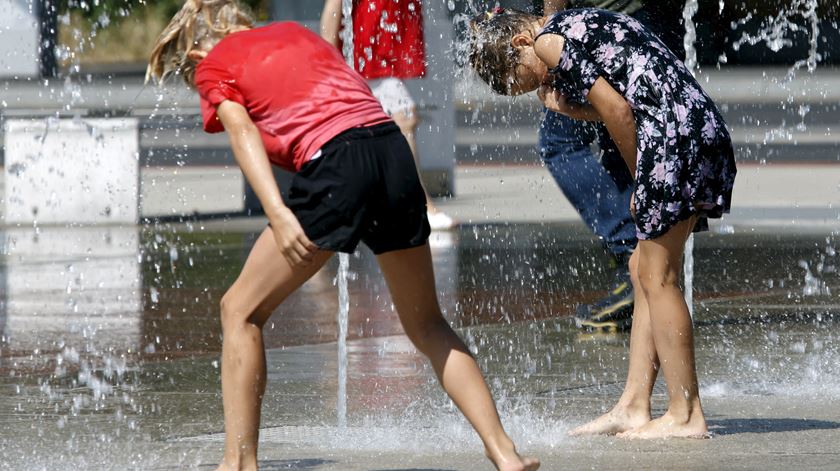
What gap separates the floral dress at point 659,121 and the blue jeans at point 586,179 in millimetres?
1680

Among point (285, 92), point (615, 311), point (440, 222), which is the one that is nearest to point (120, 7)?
point (440, 222)

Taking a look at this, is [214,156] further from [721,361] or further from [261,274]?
[261,274]

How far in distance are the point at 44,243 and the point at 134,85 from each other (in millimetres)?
20009

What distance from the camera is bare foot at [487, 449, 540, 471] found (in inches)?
165

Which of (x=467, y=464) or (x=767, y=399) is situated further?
(x=767, y=399)

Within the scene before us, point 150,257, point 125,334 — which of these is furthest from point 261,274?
point 150,257

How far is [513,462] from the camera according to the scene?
165 inches

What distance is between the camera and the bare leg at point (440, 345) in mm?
4262

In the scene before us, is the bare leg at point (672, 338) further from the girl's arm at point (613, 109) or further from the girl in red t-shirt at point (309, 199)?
the girl in red t-shirt at point (309, 199)

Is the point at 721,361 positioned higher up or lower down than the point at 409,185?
lower down

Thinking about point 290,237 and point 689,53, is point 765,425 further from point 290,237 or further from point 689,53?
point 689,53

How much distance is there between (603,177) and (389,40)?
340cm

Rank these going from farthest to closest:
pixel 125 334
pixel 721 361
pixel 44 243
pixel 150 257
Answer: pixel 44 243, pixel 150 257, pixel 125 334, pixel 721 361

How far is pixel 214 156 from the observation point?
19.6 meters
